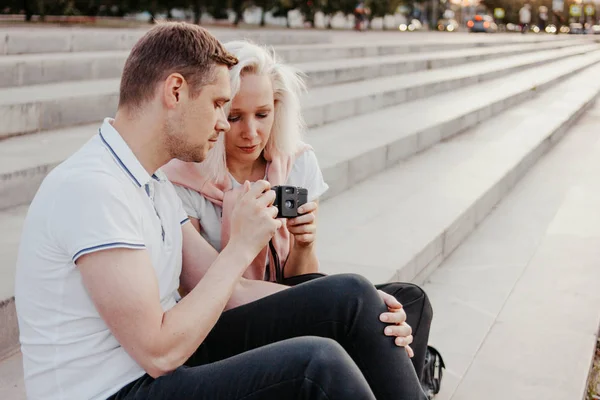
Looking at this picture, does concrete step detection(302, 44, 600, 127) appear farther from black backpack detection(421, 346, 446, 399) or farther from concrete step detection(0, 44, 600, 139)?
black backpack detection(421, 346, 446, 399)

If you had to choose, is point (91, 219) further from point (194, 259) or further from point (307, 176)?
point (307, 176)

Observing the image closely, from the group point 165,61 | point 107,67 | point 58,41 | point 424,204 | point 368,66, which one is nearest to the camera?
point 165,61

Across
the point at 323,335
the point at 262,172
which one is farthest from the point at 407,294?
the point at 262,172

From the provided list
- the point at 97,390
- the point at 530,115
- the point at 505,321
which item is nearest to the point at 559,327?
the point at 505,321

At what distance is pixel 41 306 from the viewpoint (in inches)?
71.3

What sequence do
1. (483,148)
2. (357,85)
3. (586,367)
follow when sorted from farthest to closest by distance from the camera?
(357,85), (483,148), (586,367)

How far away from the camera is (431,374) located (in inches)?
117

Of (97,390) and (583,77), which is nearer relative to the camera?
(97,390)

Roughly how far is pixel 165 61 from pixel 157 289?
1.67 ft

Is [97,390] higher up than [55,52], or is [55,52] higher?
[55,52]

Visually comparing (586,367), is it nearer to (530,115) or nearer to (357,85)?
(357,85)

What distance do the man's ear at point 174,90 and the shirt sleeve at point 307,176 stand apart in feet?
3.63

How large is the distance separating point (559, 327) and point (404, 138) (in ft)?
11.1

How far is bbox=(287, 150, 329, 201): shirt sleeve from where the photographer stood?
2941 millimetres
